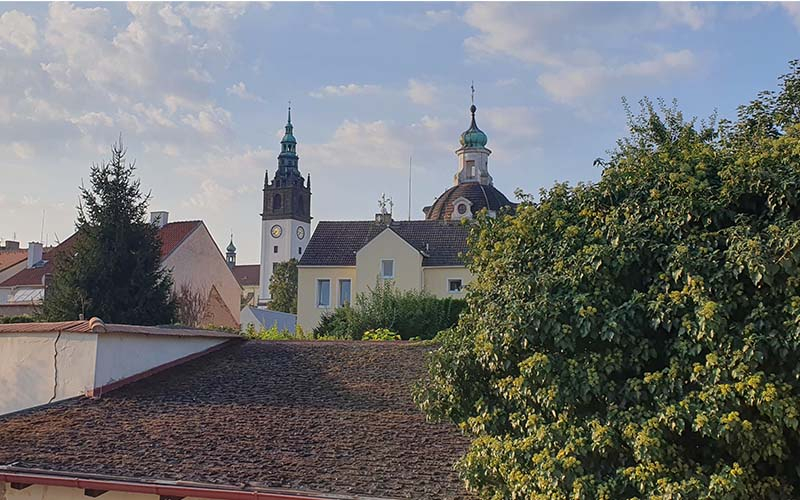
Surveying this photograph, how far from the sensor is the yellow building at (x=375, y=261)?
33.4 meters

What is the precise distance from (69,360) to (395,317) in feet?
43.4

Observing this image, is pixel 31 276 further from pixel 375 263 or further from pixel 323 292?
pixel 375 263

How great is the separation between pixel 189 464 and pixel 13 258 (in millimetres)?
37658

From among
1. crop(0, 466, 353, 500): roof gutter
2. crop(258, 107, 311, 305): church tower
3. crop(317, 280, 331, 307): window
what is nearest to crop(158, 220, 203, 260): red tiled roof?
crop(317, 280, 331, 307): window

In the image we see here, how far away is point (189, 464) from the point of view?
A: 26.7ft

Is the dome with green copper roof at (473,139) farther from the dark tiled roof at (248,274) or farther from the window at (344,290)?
the dark tiled roof at (248,274)

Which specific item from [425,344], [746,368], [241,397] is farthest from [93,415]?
[746,368]

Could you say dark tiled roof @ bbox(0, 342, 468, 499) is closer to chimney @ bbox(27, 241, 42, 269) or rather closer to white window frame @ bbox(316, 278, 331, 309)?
white window frame @ bbox(316, 278, 331, 309)

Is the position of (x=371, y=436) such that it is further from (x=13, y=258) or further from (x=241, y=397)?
(x=13, y=258)

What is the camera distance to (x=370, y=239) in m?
35.2

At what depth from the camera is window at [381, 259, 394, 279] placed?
33.7 meters

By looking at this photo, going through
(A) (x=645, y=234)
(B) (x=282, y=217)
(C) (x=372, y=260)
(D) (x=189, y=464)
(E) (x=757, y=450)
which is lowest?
(D) (x=189, y=464)

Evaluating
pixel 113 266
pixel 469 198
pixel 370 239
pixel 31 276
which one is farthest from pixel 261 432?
pixel 469 198

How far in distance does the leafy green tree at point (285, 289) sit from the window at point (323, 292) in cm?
2759
